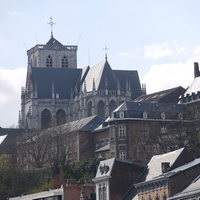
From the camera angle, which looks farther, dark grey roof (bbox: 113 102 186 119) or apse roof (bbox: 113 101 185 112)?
apse roof (bbox: 113 101 185 112)

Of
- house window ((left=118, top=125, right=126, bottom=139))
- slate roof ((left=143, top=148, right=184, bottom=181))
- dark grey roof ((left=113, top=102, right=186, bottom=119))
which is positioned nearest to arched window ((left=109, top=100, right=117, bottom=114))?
dark grey roof ((left=113, top=102, right=186, bottom=119))

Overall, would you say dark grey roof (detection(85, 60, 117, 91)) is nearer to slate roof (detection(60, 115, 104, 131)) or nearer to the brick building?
slate roof (detection(60, 115, 104, 131))

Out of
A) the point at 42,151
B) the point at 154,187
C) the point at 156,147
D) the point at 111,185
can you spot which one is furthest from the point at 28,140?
the point at 154,187

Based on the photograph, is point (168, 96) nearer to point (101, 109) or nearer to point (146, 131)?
point (101, 109)

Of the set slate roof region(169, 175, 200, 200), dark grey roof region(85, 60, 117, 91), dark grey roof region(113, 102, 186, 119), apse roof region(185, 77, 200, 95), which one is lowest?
slate roof region(169, 175, 200, 200)

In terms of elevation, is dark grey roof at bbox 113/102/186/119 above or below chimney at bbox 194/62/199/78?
below

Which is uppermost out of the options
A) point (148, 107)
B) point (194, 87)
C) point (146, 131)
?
point (194, 87)

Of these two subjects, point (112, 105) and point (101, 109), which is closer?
point (101, 109)

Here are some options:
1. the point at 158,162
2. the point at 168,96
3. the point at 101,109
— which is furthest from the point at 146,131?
the point at 101,109

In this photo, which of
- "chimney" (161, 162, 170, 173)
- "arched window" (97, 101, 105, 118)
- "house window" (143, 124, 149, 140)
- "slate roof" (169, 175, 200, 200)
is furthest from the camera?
"arched window" (97, 101, 105, 118)

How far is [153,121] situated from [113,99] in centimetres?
5600

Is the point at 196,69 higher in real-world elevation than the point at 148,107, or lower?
higher

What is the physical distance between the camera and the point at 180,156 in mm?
86062

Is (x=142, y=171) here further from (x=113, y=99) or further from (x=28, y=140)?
(x=113, y=99)
